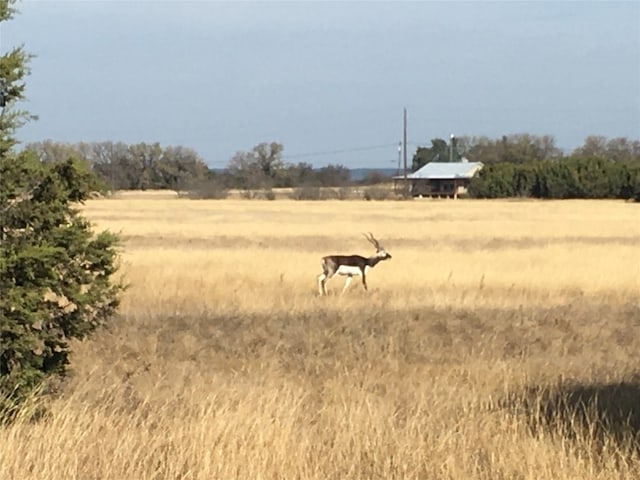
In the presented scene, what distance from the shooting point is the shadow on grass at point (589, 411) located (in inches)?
301

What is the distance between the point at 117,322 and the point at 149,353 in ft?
3.28

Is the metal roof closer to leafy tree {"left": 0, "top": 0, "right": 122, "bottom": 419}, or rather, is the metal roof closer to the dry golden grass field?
the dry golden grass field

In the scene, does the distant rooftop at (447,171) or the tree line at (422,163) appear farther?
the distant rooftop at (447,171)

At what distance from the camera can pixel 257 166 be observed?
4505 inches

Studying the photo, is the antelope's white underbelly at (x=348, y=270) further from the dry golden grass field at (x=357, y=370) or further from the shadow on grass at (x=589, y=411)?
the shadow on grass at (x=589, y=411)

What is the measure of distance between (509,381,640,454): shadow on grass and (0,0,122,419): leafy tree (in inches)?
143

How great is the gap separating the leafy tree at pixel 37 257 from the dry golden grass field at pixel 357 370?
530 millimetres

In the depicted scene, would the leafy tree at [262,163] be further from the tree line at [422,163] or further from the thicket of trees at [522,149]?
the thicket of trees at [522,149]

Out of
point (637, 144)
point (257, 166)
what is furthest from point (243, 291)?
point (637, 144)

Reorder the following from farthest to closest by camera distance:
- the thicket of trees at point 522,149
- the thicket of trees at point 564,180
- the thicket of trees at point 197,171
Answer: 1. the thicket of trees at point 522,149
2. the thicket of trees at point 197,171
3. the thicket of trees at point 564,180

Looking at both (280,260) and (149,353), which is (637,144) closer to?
(280,260)

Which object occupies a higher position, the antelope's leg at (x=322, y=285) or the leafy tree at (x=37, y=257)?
the leafy tree at (x=37, y=257)

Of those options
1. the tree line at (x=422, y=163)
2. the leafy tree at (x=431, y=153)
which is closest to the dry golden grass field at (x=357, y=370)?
the tree line at (x=422, y=163)

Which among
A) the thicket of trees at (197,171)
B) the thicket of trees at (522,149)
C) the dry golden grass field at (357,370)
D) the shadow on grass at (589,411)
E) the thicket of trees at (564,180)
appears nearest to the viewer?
the dry golden grass field at (357,370)
